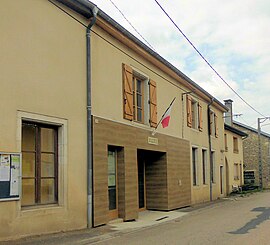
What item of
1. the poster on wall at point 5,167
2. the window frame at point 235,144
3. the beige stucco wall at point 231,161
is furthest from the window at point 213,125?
the poster on wall at point 5,167

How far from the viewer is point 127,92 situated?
46.5 feet

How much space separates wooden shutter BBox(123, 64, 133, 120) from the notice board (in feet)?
17.7

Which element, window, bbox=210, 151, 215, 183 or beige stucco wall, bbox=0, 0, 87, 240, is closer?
beige stucco wall, bbox=0, 0, 87, 240

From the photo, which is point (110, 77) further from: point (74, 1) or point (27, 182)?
point (27, 182)

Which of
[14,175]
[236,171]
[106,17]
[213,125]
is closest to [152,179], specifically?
[106,17]

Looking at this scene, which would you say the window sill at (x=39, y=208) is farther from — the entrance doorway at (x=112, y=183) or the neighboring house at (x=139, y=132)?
the entrance doorway at (x=112, y=183)

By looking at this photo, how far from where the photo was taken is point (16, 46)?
9430 millimetres

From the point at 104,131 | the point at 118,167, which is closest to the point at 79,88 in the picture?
the point at 104,131

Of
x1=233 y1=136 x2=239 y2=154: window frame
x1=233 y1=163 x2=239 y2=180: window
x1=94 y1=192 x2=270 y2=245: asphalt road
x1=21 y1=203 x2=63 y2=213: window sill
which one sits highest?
x1=233 y1=136 x2=239 y2=154: window frame

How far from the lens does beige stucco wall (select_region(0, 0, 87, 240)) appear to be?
9.09 meters

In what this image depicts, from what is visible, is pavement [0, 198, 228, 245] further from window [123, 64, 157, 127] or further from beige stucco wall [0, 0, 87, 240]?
window [123, 64, 157, 127]

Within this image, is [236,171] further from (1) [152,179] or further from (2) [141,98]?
(2) [141,98]

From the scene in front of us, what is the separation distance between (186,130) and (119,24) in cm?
853

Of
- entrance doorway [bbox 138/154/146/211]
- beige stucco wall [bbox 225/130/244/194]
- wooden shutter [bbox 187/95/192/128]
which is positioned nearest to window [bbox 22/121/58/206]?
entrance doorway [bbox 138/154/146/211]
